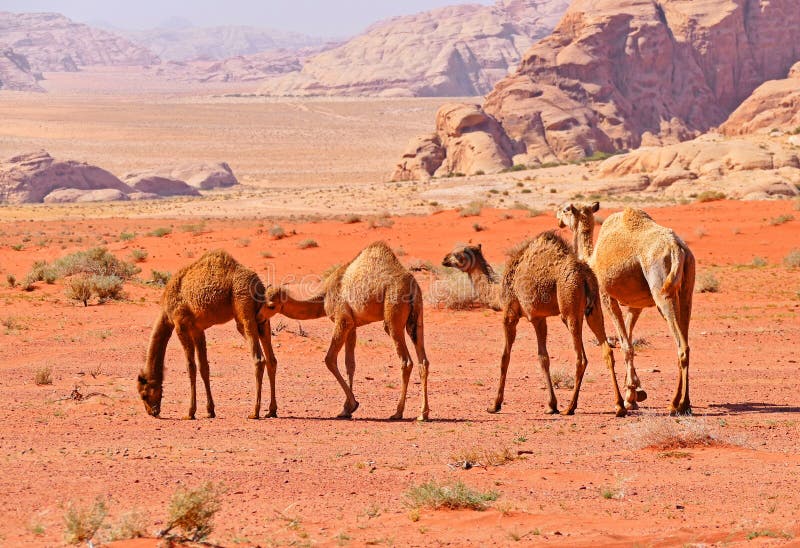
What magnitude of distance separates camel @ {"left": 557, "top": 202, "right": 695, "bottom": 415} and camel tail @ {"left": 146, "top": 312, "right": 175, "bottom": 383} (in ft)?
17.5

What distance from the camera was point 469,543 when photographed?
24.5 feet

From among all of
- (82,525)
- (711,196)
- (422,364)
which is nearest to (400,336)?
(422,364)

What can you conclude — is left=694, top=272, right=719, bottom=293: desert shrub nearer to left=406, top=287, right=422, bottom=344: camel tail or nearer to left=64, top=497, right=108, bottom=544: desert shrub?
left=406, top=287, right=422, bottom=344: camel tail

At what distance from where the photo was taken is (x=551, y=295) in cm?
1214

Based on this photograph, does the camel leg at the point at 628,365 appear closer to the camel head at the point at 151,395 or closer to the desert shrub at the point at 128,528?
the camel head at the point at 151,395

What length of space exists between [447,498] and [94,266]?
71.1ft

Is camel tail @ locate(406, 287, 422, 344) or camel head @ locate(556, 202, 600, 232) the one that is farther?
camel head @ locate(556, 202, 600, 232)

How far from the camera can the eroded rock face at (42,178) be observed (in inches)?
3103

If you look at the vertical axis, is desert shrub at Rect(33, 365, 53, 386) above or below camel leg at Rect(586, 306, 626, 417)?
below

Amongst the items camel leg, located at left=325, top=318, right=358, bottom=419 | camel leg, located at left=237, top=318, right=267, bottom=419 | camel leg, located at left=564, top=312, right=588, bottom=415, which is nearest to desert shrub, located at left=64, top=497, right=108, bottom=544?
camel leg, located at left=237, top=318, right=267, bottom=419

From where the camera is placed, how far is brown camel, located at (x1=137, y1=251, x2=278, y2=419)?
12008mm

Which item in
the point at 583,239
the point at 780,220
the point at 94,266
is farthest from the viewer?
the point at 780,220

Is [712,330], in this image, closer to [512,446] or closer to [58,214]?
[512,446]

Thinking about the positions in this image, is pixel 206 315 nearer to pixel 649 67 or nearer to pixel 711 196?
pixel 711 196
